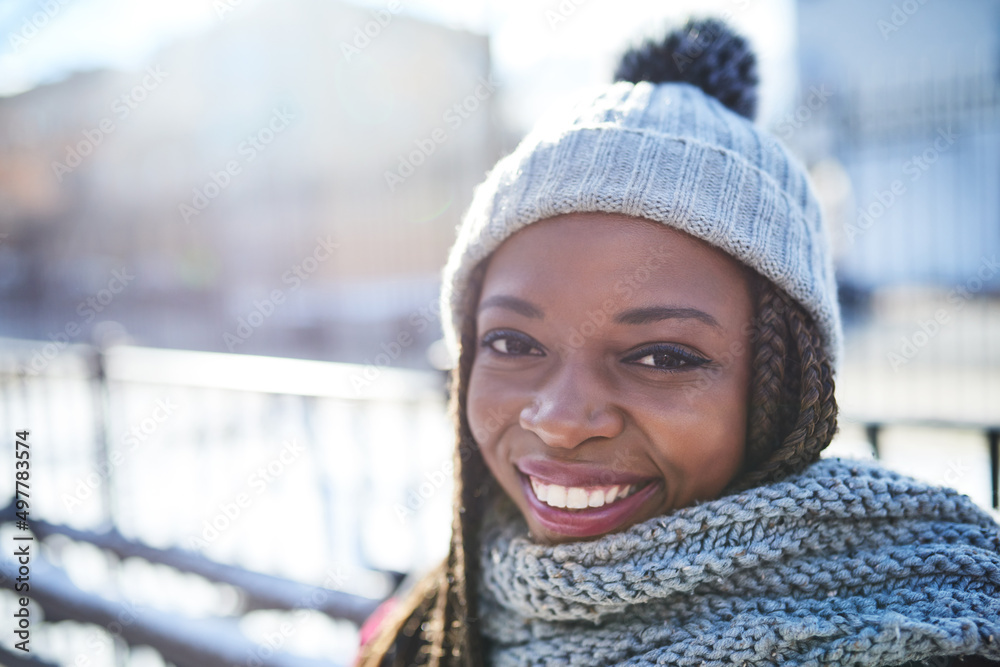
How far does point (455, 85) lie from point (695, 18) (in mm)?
18353

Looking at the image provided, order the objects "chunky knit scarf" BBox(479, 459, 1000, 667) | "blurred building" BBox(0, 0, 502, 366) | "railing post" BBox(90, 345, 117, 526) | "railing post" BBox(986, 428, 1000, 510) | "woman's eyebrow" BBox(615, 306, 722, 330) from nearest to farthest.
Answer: "chunky knit scarf" BBox(479, 459, 1000, 667)
"woman's eyebrow" BBox(615, 306, 722, 330)
"railing post" BBox(986, 428, 1000, 510)
"railing post" BBox(90, 345, 117, 526)
"blurred building" BBox(0, 0, 502, 366)

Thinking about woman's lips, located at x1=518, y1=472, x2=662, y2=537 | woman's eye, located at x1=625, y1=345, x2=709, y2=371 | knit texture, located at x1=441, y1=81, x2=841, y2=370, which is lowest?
woman's lips, located at x1=518, y1=472, x2=662, y2=537

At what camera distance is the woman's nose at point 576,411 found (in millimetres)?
1200

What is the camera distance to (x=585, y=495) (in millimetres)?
1283

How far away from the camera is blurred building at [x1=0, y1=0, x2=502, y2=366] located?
40.5ft

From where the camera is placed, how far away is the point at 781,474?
4.17 feet

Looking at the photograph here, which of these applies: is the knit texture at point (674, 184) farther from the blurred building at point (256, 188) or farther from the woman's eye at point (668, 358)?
the blurred building at point (256, 188)

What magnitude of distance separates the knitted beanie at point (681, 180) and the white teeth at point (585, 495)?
51 centimetres

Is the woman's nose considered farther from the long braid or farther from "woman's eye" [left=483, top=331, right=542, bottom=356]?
the long braid

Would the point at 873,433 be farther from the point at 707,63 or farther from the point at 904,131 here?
the point at 904,131

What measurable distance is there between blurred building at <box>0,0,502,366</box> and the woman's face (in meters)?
8.91

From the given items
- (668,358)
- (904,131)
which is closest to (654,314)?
(668,358)

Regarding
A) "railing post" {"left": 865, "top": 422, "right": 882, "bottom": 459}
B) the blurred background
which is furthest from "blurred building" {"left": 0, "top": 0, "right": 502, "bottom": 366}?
"railing post" {"left": 865, "top": 422, "right": 882, "bottom": 459}

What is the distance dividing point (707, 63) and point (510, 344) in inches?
34.7
